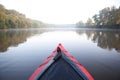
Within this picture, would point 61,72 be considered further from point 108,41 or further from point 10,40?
point 10,40

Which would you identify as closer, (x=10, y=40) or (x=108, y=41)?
(x=108, y=41)

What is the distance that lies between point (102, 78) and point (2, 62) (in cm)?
626

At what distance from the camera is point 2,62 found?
944cm

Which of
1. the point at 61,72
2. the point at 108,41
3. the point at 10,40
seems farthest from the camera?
the point at 10,40

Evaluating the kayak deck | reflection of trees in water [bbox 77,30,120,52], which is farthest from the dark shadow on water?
the kayak deck

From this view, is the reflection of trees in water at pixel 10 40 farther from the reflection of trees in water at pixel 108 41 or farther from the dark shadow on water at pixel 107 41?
the reflection of trees in water at pixel 108 41

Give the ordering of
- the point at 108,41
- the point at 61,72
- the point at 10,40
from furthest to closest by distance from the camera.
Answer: the point at 10,40, the point at 108,41, the point at 61,72

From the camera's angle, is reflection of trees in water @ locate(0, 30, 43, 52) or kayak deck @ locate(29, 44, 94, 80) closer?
kayak deck @ locate(29, 44, 94, 80)

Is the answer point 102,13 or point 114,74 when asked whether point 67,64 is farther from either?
point 102,13

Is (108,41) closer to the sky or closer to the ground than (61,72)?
closer to the ground

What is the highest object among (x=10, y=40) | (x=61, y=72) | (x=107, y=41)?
(x=61, y=72)

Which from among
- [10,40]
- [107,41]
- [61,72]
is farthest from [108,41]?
[61,72]

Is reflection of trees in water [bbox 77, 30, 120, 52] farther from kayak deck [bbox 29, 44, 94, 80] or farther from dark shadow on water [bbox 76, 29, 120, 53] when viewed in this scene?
kayak deck [bbox 29, 44, 94, 80]

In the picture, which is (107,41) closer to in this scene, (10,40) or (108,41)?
(108,41)
